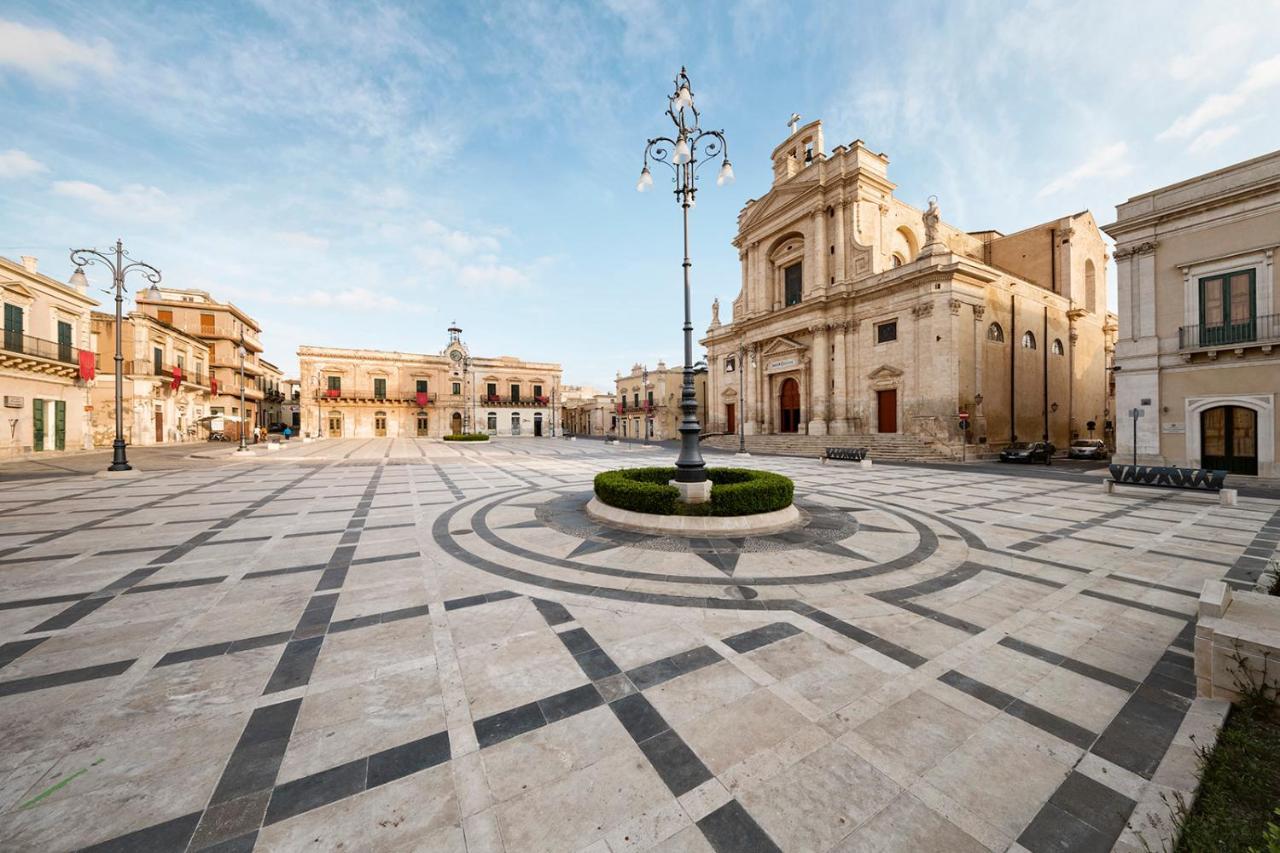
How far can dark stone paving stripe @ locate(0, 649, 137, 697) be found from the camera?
10.6 feet

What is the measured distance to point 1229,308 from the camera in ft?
47.7

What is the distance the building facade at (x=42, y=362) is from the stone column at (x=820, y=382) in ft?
120

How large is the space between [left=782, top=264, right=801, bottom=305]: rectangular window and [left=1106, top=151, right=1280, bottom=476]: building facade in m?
16.3

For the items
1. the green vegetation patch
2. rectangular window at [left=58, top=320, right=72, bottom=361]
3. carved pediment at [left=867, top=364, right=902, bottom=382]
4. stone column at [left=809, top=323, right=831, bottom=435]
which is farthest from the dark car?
rectangular window at [left=58, top=320, right=72, bottom=361]

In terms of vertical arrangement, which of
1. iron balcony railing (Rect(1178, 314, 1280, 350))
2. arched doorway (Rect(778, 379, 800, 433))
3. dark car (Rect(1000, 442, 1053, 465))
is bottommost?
dark car (Rect(1000, 442, 1053, 465))

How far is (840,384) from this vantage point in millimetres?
27203

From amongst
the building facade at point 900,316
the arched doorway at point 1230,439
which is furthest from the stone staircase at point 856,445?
the arched doorway at point 1230,439

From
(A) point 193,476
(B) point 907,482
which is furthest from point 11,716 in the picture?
(B) point 907,482

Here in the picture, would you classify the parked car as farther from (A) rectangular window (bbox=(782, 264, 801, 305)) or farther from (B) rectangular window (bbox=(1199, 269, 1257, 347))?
(A) rectangular window (bbox=(782, 264, 801, 305))

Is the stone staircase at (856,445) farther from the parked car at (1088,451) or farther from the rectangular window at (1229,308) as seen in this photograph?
the rectangular window at (1229,308)

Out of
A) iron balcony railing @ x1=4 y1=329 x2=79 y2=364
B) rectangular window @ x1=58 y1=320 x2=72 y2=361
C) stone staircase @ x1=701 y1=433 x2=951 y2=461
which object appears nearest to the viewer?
iron balcony railing @ x1=4 y1=329 x2=79 y2=364

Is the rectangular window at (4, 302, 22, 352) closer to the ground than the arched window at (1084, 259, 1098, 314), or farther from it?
closer to the ground

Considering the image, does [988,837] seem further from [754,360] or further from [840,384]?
[754,360]

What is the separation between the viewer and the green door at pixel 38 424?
21.0 m
